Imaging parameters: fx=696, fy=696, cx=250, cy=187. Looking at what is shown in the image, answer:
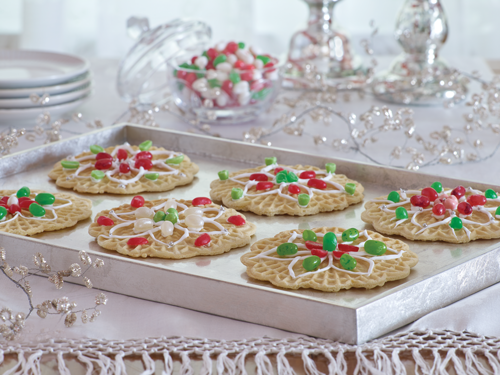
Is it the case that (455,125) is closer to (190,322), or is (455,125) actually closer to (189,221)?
(189,221)

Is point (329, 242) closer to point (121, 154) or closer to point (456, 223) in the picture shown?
point (456, 223)

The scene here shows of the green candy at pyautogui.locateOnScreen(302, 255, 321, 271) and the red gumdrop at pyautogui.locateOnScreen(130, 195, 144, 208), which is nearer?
the green candy at pyautogui.locateOnScreen(302, 255, 321, 271)

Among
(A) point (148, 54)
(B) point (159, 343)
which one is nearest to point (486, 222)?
(B) point (159, 343)

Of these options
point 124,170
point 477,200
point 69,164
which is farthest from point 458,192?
point 69,164

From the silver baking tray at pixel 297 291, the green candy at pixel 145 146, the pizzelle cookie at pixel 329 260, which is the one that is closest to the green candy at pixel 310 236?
the pizzelle cookie at pixel 329 260

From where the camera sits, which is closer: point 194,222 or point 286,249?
point 286,249

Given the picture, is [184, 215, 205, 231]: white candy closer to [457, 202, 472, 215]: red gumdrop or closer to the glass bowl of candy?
[457, 202, 472, 215]: red gumdrop

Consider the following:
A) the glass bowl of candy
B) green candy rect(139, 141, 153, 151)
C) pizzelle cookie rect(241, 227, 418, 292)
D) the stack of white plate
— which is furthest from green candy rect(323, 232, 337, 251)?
the stack of white plate
